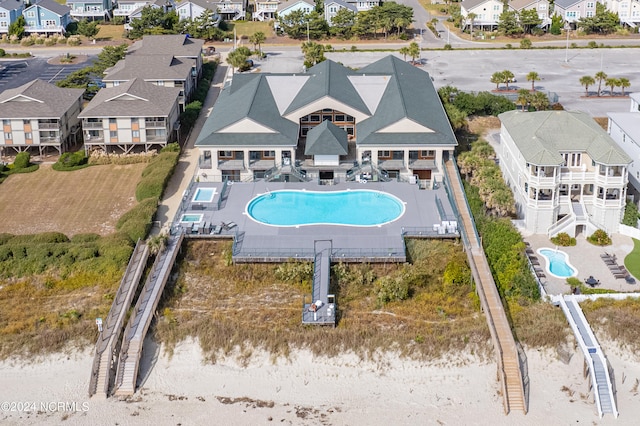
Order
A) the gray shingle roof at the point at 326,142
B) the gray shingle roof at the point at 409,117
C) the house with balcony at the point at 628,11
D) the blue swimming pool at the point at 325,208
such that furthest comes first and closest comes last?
1. the house with balcony at the point at 628,11
2. the gray shingle roof at the point at 409,117
3. the gray shingle roof at the point at 326,142
4. the blue swimming pool at the point at 325,208

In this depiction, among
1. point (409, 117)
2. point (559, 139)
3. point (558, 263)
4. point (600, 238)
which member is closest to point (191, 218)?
point (409, 117)

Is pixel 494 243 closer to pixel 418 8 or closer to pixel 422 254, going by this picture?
pixel 422 254

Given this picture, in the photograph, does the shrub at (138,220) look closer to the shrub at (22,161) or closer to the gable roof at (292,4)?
the shrub at (22,161)

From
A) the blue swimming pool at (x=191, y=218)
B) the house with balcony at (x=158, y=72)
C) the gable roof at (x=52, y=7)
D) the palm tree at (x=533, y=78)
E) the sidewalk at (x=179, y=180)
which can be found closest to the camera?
the blue swimming pool at (x=191, y=218)

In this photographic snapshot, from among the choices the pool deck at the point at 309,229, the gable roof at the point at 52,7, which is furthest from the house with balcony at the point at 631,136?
the gable roof at the point at 52,7

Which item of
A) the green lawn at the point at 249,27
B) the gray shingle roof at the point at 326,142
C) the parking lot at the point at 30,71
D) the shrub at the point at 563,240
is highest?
the green lawn at the point at 249,27

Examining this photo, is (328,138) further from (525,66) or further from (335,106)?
(525,66)

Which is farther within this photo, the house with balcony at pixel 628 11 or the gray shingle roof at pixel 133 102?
the house with balcony at pixel 628 11
